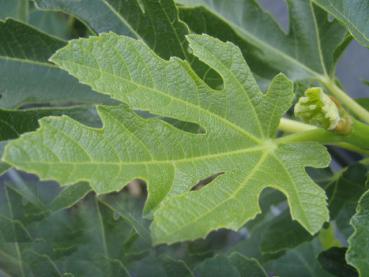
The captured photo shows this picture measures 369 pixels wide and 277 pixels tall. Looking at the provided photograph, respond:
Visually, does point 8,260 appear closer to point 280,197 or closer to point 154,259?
point 154,259

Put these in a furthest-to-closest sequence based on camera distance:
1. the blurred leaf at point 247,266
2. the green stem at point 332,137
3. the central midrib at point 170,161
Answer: the blurred leaf at point 247,266 < the green stem at point 332,137 < the central midrib at point 170,161

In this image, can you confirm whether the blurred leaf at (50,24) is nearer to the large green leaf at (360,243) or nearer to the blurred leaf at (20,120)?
the blurred leaf at (20,120)

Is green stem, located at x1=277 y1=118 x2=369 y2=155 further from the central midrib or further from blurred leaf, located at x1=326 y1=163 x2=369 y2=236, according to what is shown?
blurred leaf, located at x1=326 y1=163 x2=369 y2=236

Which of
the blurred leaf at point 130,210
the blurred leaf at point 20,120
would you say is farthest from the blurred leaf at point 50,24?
the blurred leaf at point 20,120

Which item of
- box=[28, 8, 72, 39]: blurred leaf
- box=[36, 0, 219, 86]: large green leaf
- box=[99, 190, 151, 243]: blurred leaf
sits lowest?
box=[99, 190, 151, 243]: blurred leaf

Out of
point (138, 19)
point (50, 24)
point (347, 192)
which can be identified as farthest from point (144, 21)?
point (50, 24)

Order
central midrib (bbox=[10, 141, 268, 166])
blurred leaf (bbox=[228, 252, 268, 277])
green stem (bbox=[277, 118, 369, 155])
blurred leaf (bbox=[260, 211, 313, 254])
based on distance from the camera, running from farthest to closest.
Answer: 1. blurred leaf (bbox=[260, 211, 313, 254])
2. blurred leaf (bbox=[228, 252, 268, 277])
3. green stem (bbox=[277, 118, 369, 155])
4. central midrib (bbox=[10, 141, 268, 166])

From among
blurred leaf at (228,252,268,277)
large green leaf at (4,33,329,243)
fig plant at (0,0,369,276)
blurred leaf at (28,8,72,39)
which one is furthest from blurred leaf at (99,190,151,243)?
blurred leaf at (28,8,72,39)
